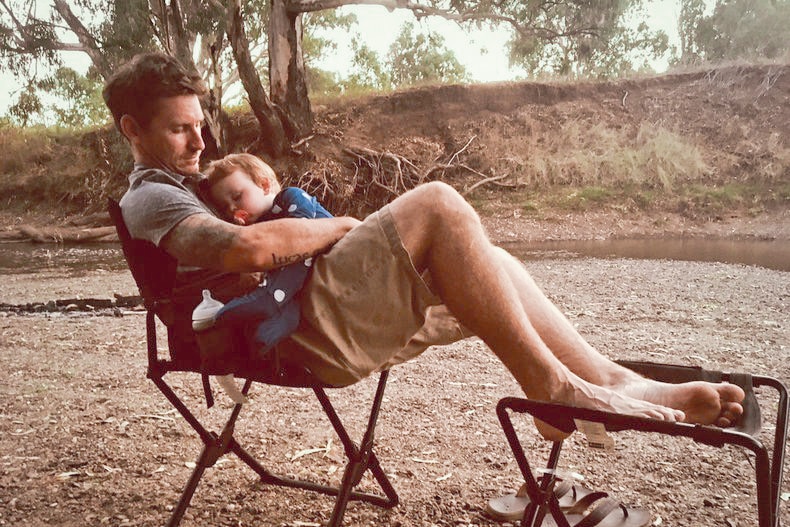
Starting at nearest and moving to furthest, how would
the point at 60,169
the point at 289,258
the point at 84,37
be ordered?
1. the point at 289,258
2. the point at 84,37
3. the point at 60,169

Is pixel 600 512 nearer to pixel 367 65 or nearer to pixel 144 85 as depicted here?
pixel 144 85

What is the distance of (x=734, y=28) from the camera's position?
1211 inches

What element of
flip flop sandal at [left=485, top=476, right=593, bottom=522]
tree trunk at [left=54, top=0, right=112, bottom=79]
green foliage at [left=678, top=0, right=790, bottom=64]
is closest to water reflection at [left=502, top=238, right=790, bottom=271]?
flip flop sandal at [left=485, top=476, right=593, bottom=522]

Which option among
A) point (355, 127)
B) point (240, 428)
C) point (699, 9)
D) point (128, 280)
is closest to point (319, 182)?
point (355, 127)

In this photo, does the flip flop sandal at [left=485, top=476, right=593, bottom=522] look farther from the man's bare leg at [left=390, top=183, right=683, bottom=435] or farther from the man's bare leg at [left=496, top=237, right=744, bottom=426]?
the man's bare leg at [left=390, top=183, right=683, bottom=435]

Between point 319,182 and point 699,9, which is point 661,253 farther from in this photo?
point 699,9

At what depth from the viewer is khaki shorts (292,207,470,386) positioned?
1.90m

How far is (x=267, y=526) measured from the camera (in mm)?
2285

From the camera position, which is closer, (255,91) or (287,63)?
(255,91)

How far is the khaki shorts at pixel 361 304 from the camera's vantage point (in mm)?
1897

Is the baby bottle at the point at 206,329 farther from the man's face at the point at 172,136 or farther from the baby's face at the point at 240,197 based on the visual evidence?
the man's face at the point at 172,136

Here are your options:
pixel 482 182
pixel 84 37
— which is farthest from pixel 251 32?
pixel 482 182

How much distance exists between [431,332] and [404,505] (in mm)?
689

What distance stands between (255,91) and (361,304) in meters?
13.2
